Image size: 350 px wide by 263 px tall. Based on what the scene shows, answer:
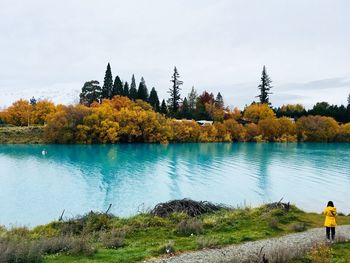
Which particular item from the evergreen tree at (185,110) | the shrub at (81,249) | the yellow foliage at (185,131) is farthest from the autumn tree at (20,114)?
the shrub at (81,249)

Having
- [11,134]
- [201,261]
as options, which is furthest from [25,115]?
[201,261]

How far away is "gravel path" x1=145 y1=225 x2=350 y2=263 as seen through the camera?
1111 cm

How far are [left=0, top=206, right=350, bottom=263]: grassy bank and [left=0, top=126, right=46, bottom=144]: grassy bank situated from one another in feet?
263

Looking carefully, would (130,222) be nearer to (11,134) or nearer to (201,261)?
(201,261)

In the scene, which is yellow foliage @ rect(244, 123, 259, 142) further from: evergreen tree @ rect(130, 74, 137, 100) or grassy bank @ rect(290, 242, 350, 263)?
grassy bank @ rect(290, 242, 350, 263)

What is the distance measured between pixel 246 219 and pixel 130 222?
242 inches

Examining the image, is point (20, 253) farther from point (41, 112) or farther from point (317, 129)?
point (317, 129)

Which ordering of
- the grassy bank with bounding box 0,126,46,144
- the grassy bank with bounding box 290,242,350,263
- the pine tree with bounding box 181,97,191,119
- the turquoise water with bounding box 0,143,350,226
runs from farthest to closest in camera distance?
1. the pine tree with bounding box 181,97,191,119
2. the grassy bank with bounding box 0,126,46,144
3. the turquoise water with bounding box 0,143,350,226
4. the grassy bank with bounding box 290,242,350,263

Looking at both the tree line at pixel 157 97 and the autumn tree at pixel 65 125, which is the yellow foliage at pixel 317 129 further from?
the autumn tree at pixel 65 125

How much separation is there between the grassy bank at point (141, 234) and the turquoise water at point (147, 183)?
7.98m

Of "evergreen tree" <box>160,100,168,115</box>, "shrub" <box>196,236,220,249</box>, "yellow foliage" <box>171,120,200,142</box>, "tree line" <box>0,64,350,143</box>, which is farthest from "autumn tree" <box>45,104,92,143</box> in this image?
"shrub" <box>196,236,220,249</box>

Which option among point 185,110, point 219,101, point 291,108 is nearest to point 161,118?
point 185,110

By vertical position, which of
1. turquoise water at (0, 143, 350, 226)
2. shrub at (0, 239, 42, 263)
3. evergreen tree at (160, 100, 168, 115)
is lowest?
turquoise water at (0, 143, 350, 226)

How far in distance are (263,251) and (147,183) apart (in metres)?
28.5
